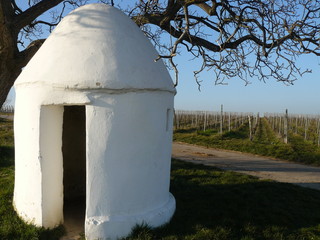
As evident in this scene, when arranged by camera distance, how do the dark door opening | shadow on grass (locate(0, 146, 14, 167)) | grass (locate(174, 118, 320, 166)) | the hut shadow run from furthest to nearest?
grass (locate(174, 118, 320, 166)) < shadow on grass (locate(0, 146, 14, 167)) < the dark door opening < the hut shadow

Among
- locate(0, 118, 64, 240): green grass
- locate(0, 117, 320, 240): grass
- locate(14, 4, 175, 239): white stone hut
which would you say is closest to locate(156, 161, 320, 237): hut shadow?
locate(0, 117, 320, 240): grass

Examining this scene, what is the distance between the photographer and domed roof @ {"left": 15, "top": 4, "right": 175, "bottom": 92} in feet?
15.2

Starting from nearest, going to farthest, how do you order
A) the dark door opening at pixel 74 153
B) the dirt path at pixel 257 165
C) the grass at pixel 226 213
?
the grass at pixel 226 213 < the dark door opening at pixel 74 153 < the dirt path at pixel 257 165

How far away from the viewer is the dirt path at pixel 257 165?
10219 mm

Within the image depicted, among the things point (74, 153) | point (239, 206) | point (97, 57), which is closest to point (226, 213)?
point (239, 206)

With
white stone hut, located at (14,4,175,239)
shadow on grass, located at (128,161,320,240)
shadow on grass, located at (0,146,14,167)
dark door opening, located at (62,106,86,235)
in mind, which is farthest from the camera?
shadow on grass, located at (0,146,14,167)

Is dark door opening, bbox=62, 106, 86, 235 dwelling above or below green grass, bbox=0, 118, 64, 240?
above

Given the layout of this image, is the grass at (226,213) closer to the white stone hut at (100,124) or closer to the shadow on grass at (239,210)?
the shadow on grass at (239,210)

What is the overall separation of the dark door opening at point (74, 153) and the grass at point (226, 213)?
127 cm

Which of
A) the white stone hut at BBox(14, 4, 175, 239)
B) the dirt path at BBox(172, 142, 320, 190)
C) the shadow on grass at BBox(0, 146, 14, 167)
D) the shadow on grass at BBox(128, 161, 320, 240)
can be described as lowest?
the dirt path at BBox(172, 142, 320, 190)

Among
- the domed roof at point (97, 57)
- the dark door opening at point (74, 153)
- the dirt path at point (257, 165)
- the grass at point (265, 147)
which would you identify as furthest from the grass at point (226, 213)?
the grass at point (265, 147)

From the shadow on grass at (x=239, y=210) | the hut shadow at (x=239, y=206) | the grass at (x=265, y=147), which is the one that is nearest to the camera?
the shadow on grass at (x=239, y=210)

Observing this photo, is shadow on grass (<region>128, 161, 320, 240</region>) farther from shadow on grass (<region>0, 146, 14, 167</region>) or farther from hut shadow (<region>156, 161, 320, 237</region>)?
shadow on grass (<region>0, 146, 14, 167</region>)

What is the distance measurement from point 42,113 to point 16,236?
6.19 ft
